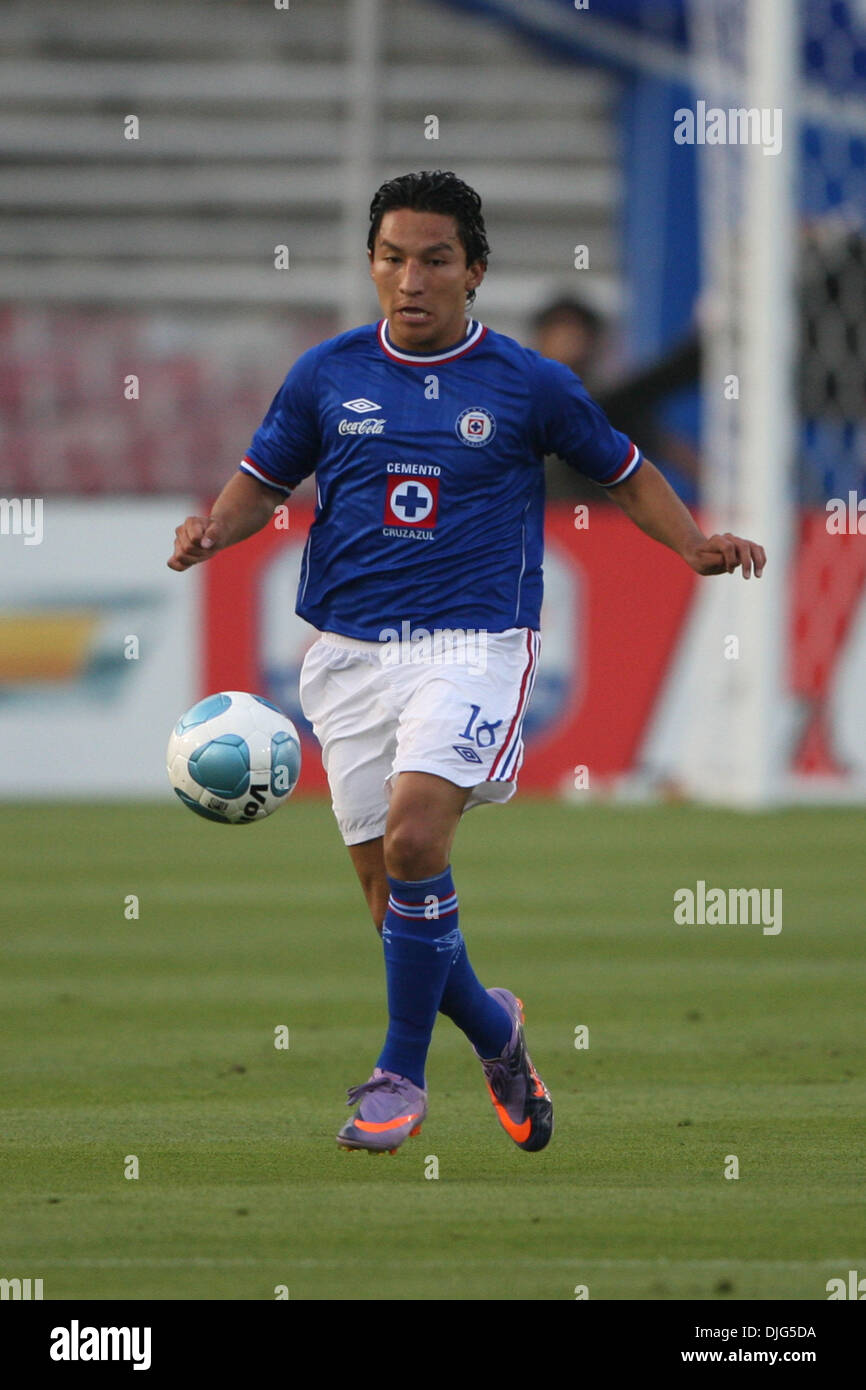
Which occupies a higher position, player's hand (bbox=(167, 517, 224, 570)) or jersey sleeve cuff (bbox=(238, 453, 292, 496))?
jersey sleeve cuff (bbox=(238, 453, 292, 496))

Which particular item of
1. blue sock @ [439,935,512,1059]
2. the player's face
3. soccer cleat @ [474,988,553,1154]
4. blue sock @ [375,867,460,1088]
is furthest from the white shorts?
the player's face

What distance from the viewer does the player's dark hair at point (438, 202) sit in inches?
207

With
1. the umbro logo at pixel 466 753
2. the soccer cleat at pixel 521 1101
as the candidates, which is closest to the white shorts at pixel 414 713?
the umbro logo at pixel 466 753

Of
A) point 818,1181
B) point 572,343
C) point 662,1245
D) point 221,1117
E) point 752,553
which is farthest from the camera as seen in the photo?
point 572,343

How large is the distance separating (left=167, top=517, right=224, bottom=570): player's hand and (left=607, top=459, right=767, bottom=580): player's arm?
97 cm

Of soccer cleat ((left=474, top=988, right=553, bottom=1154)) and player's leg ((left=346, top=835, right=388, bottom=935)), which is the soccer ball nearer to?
player's leg ((left=346, top=835, right=388, bottom=935))

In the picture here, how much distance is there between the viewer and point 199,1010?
7.34m

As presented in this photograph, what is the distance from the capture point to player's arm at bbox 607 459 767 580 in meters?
5.18

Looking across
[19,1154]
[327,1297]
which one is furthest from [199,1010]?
[327,1297]

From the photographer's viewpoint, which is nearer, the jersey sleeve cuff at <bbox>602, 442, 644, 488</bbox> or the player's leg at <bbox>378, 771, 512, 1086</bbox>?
the player's leg at <bbox>378, 771, 512, 1086</bbox>

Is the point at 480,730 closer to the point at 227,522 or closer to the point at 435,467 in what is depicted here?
the point at 435,467

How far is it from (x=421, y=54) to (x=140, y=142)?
9.73 ft
